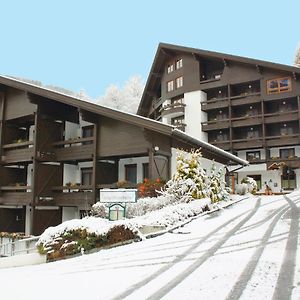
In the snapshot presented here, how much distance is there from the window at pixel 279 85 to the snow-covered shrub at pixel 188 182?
2626 centimetres

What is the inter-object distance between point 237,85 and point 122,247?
35.6 m

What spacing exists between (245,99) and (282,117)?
4623 millimetres

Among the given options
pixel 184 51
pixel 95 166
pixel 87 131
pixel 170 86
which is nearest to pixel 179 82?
pixel 170 86

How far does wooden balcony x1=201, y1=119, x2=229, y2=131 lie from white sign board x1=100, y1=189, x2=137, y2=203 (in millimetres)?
30373

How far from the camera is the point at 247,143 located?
4259 cm

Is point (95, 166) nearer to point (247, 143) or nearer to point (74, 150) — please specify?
point (74, 150)

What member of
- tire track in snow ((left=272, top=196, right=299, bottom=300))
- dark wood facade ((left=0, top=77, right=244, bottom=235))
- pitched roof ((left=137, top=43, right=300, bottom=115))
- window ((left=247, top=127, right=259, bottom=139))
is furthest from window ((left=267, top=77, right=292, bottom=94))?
tire track in snow ((left=272, top=196, right=299, bottom=300))

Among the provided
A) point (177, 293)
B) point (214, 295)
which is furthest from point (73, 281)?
point (214, 295)

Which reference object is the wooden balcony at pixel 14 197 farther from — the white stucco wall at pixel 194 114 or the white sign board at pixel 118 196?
the white stucco wall at pixel 194 114

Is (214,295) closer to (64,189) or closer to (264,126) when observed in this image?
(64,189)

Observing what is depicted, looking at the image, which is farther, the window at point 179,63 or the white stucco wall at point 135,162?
the window at point 179,63

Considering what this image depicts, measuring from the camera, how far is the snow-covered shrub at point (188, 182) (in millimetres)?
17875

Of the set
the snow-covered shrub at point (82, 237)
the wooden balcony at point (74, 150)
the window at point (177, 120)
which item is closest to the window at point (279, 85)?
the window at point (177, 120)

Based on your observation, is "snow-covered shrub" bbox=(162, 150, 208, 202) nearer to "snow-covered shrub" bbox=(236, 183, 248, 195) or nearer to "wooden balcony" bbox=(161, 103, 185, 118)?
"snow-covered shrub" bbox=(236, 183, 248, 195)
